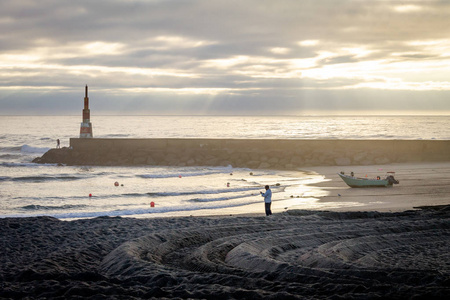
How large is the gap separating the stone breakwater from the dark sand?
23.7 meters

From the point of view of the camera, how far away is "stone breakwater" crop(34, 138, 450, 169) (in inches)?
1505

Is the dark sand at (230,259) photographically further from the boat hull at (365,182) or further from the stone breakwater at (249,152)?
the stone breakwater at (249,152)

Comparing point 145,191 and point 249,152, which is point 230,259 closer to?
point 145,191

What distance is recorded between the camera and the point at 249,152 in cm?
4044

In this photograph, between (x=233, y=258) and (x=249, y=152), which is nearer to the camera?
(x=233, y=258)

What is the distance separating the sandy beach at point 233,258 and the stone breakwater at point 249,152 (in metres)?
22.4

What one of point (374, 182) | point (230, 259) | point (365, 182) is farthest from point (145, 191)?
point (230, 259)

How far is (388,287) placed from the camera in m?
6.20

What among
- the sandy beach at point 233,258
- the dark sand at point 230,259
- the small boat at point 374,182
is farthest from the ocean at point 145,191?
the dark sand at point 230,259

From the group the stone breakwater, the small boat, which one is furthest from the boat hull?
the stone breakwater

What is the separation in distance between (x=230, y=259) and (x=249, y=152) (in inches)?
1233

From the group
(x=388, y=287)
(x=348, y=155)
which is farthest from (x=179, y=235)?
(x=348, y=155)

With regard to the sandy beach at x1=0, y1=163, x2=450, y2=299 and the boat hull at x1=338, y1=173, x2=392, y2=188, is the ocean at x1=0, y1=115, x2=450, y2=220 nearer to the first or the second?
the boat hull at x1=338, y1=173, x2=392, y2=188

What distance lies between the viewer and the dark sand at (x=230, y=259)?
6.80 metres
